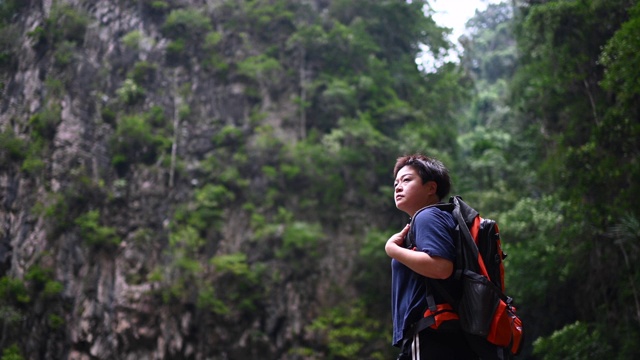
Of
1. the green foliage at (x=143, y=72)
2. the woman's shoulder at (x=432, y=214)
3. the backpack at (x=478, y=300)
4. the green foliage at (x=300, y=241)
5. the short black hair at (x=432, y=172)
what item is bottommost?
the backpack at (x=478, y=300)

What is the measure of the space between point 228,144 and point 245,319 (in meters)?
4.12

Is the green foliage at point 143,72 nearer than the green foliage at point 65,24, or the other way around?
the green foliage at point 65,24

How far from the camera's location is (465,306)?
163 centimetres

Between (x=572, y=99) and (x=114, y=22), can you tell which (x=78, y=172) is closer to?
(x=114, y=22)

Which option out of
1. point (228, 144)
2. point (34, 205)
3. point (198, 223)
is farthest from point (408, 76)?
point (34, 205)

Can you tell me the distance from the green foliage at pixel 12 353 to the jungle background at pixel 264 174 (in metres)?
0.05

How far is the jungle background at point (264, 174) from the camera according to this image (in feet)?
29.6

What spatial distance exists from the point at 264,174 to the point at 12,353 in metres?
5.93

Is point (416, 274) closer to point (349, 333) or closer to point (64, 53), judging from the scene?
point (349, 333)

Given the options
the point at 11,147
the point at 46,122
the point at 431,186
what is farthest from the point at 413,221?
the point at 46,122

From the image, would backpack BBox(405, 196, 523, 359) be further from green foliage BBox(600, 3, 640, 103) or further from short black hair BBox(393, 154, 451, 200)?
green foliage BBox(600, 3, 640, 103)

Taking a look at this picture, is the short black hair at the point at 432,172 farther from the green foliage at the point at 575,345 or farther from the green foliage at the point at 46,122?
the green foliage at the point at 46,122

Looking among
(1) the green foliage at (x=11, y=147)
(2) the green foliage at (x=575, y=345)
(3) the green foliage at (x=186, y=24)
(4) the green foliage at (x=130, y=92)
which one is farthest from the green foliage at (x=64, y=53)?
(2) the green foliage at (x=575, y=345)

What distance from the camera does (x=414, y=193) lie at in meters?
1.91
